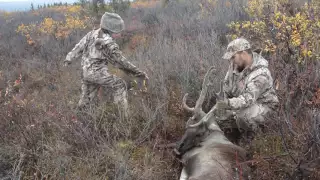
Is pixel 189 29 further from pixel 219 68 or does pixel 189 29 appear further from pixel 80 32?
pixel 80 32

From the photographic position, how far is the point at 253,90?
3.81m

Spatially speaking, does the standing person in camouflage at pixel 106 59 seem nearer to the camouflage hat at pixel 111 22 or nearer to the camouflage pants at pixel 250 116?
the camouflage hat at pixel 111 22

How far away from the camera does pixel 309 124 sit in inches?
123

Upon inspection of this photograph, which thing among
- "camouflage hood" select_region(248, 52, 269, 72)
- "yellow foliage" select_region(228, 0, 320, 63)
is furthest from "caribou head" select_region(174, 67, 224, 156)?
"yellow foliage" select_region(228, 0, 320, 63)

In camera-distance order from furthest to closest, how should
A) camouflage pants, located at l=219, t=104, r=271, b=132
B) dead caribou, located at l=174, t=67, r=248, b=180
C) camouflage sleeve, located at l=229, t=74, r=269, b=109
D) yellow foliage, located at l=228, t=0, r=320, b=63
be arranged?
1. yellow foliage, located at l=228, t=0, r=320, b=63
2. camouflage pants, located at l=219, t=104, r=271, b=132
3. camouflage sleeve, located at l=229, t=74, r=269, b=109
4. dead caribou, located at l=174, t=67, r=248, b=180

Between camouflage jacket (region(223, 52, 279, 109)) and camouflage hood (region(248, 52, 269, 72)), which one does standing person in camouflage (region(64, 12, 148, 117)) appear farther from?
camouflage hood (region(248, 52, 269, 72))

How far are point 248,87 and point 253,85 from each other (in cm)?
6

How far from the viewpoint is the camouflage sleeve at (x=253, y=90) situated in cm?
366

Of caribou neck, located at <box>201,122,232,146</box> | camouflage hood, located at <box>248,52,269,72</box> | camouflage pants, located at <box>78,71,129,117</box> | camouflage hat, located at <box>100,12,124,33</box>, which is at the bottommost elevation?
caribou neck, located at <box>201,122,232,146</box>

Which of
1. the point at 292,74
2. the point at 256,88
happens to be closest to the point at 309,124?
the point at 256,88

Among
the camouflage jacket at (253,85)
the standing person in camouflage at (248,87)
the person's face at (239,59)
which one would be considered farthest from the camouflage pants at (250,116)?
the person's face at (239,59)

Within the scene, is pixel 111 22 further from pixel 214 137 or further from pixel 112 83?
pixel 214 137

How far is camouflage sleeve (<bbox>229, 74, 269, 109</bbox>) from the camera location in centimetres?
366

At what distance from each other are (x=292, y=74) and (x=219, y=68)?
49.0 inches
